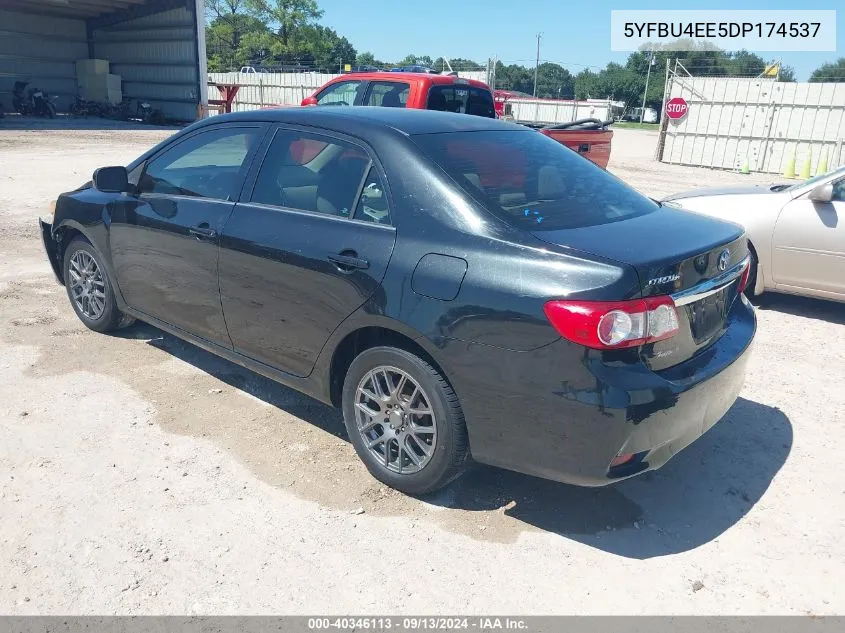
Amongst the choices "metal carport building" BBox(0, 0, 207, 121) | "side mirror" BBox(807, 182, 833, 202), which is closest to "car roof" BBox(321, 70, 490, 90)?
"side mirror" BBox(807, 182, 833, 202)

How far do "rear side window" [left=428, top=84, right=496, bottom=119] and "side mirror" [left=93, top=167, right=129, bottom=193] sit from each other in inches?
206

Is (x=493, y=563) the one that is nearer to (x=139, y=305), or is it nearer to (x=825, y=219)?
(x=139, y=305)

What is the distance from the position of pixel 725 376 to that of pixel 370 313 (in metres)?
1.60

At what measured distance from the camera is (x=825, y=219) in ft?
19.4

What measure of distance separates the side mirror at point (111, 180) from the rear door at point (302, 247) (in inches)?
45.9

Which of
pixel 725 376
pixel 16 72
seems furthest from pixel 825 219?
pixel 16 72

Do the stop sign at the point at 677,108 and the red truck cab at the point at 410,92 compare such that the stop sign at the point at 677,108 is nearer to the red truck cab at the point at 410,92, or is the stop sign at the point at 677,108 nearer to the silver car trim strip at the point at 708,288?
the red truck cab at the point at 410,92

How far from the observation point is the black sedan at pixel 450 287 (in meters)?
2.68

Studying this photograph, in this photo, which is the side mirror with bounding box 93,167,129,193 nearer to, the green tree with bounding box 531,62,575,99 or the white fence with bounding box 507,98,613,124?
the white fence with bounding box 507,98,613,124

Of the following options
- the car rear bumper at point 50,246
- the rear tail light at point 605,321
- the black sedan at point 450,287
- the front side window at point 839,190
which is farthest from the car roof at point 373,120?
the front side window at point 839,190

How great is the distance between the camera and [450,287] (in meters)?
2.89

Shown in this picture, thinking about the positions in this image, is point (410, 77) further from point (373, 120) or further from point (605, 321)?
point (605, 321)

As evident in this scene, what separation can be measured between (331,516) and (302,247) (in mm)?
1283

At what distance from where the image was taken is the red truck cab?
9.09 metres
